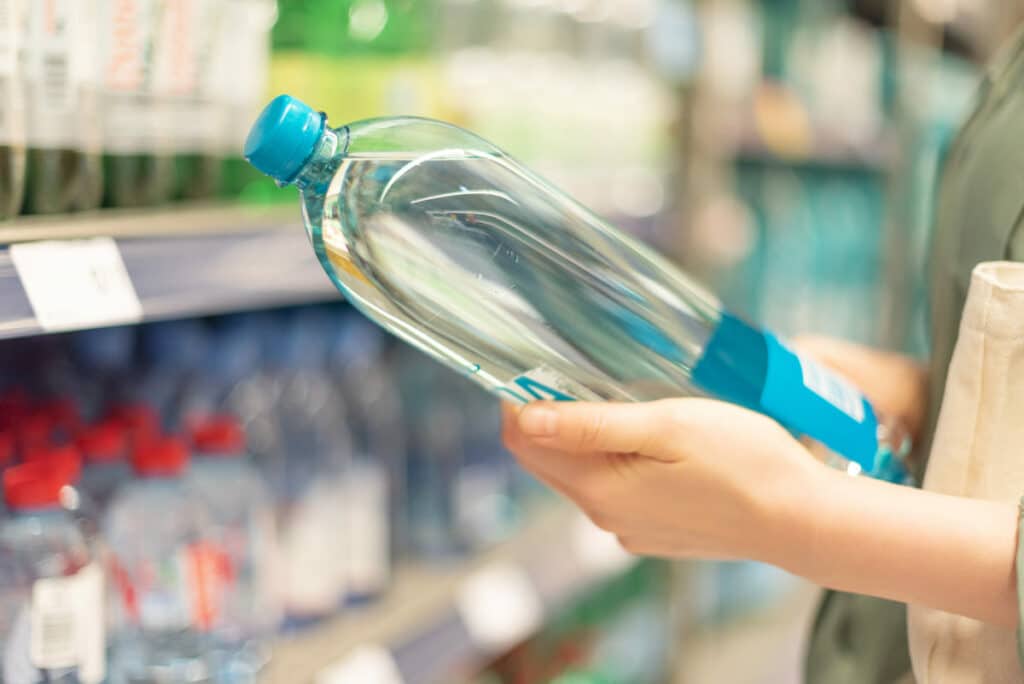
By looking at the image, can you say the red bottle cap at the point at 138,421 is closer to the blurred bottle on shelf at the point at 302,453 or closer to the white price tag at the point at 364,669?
the blurred bottle on shelf at the point at 302,453

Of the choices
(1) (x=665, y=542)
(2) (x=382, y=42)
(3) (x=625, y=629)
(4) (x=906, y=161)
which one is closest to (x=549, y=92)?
(2) (x=382, y=42)

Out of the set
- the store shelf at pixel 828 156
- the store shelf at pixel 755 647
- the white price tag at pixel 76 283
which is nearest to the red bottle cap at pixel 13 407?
the white price tag at pixel 76 283

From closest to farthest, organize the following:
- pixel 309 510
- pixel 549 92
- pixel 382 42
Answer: pixel 309 510 → pixel 382 42 → pixel 549 92

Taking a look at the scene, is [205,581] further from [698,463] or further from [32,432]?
[698,463]

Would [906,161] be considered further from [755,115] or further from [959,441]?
[959,441]

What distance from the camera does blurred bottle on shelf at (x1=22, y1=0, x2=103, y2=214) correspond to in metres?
0.84

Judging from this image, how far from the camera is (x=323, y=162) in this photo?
29.8 inches

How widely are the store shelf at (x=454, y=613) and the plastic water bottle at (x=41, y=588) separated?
28cm

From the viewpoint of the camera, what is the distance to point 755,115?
2262 millimetres

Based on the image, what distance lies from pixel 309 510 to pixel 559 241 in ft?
1.76

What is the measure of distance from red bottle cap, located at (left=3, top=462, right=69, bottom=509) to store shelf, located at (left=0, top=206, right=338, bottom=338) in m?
0.16

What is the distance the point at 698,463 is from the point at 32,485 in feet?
1.69

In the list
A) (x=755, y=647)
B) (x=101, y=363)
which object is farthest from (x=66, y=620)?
(x=755, y=647)

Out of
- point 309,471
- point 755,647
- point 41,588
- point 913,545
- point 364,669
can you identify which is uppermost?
point 913,545
